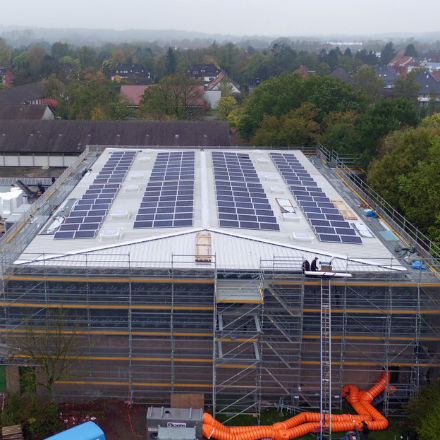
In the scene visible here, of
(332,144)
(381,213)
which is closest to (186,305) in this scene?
(381,213)

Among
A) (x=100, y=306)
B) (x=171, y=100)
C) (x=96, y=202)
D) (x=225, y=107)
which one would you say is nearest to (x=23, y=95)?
(x=171, y=100)

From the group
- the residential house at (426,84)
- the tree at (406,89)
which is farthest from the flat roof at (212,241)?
the residential house at (426,84)

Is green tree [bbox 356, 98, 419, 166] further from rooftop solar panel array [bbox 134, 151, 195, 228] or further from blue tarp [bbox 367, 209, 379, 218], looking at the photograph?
rooftop solar panel array [bbox 134, 151, 195, 228]

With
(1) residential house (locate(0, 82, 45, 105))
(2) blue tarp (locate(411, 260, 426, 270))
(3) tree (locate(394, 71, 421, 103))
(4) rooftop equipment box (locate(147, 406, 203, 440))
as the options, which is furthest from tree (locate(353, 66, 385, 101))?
(4) rooftop equipment box (locate(147, 406, 203, 440))

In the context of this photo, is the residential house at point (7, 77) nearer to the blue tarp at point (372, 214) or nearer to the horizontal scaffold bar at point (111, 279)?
the blue tarp at point (372, 214)

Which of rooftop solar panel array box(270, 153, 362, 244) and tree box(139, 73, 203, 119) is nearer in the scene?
rooftop solar panel array box(270, 153, 362, 244)

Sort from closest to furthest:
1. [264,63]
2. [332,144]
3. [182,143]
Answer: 1. [332,144]
2. [182,143]
3. [264,63]

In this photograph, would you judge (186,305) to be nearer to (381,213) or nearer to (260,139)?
(381,213)

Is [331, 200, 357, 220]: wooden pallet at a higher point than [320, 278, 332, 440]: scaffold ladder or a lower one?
higher
